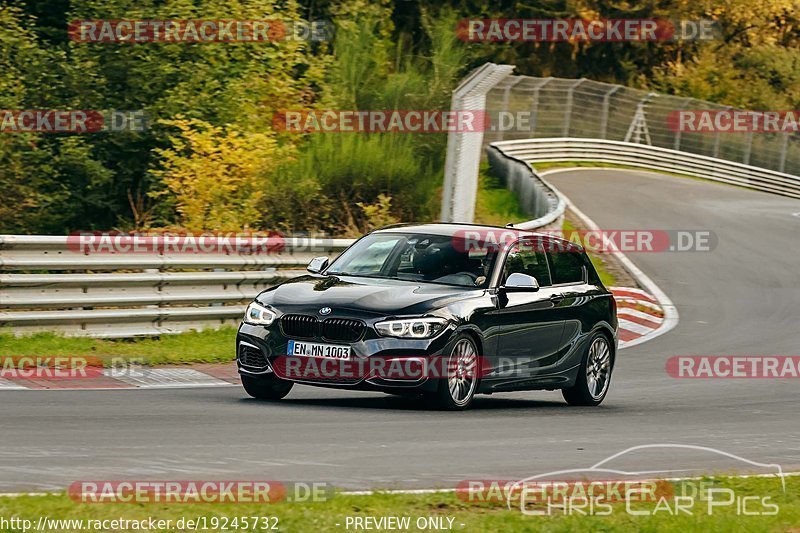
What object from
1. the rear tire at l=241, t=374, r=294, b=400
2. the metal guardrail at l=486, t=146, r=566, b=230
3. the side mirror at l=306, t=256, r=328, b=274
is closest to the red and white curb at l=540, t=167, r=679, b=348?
the metal guardrail at l=486, t=146, r=566, b=230

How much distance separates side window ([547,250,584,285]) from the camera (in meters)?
13.0

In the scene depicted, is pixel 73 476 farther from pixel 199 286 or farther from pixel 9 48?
pixel 9 48

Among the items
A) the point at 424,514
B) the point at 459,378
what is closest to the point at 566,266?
the point at 459,378

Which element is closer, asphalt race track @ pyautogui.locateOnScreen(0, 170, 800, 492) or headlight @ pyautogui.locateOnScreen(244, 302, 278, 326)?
asphalt race track @ pyautogui.locateOnScreen(0, 170, 800, 492)

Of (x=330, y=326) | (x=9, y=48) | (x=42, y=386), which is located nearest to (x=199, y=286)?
(x=42, y=386)

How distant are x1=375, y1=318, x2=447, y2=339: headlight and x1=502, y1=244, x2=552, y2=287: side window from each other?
1.29 m

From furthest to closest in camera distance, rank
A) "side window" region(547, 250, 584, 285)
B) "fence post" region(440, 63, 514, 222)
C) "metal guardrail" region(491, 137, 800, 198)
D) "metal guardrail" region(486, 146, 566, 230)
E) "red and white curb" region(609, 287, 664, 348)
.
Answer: "metal guardrail" region(491, 137, 800, 198), "metal guardrail" region(486, 146, 566, 230), "fence post" region(440, 63, 514, 222), "red and white curb" region(609, 287, 664, 348), "side window" region(547, 250, 584, 285)

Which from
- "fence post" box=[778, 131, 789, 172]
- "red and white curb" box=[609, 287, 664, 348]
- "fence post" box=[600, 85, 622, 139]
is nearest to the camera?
"red and white curb" box=[609, 287, 664, 348]

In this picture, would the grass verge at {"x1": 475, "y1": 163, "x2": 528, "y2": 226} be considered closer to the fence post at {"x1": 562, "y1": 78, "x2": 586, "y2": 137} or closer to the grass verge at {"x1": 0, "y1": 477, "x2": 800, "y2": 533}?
the fence post at {"x1": 562, "y1": 78, "x2": 586, "y2": 137}

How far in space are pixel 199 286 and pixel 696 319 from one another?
27.9 ft

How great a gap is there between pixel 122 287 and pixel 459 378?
4.86m

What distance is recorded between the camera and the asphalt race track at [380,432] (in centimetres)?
805

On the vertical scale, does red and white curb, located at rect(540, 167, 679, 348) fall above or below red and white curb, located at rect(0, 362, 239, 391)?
below

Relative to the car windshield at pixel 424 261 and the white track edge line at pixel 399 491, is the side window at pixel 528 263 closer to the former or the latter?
the car windshield at pixel 424 261
